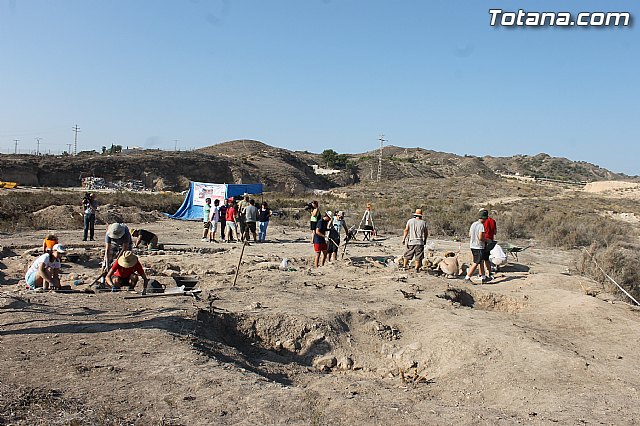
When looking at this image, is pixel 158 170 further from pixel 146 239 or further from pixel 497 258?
pixel 497 258

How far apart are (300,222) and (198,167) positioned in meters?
34.7

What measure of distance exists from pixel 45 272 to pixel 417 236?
761 cm

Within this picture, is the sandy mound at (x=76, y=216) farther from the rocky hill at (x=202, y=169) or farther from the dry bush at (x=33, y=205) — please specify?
the rocky hill at (x=202, y=169)

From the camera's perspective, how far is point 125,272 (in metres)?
9.43

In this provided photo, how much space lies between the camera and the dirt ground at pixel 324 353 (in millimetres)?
5160

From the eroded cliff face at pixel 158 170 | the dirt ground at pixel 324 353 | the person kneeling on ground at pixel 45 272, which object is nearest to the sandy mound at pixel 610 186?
the eroded cliff face at pixel 158 170

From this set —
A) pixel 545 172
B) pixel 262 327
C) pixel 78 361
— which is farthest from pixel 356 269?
pixel 545 172

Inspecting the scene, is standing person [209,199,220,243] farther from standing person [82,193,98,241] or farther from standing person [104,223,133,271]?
standing person [104,223,133,271]

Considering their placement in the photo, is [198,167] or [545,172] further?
[545,172]

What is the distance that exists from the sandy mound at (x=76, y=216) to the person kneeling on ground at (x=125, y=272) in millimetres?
12791

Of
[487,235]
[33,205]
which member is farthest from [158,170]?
[487,235]

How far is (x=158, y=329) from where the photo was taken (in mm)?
7105

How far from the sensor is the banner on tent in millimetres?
24719

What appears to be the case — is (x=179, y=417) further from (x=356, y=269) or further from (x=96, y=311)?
(x=356, y=269)
